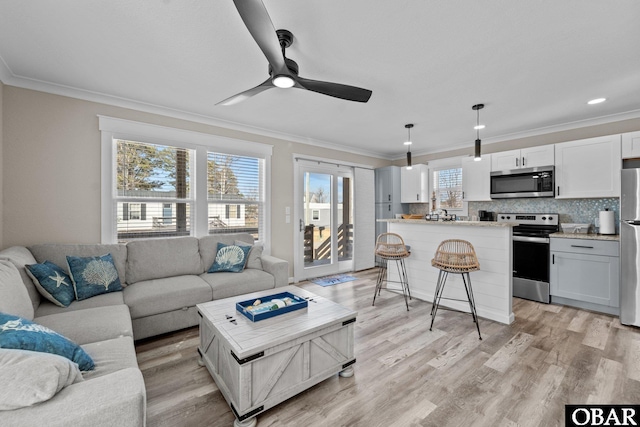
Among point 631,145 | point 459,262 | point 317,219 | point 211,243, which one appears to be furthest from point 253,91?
point 631,145

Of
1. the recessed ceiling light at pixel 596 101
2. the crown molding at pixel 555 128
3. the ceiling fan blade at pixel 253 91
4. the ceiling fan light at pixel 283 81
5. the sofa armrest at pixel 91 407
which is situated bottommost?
the sofa armrest at pixel 91 407

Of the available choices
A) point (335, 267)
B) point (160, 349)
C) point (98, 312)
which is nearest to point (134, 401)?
point (98, 312)

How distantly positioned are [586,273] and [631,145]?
5.38 feet

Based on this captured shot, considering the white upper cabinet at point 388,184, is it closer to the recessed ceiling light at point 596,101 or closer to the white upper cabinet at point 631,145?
the recessed ceiling light at point 596,101

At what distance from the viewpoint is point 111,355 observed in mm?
1583

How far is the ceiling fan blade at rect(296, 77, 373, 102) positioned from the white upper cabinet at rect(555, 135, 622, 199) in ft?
11.3

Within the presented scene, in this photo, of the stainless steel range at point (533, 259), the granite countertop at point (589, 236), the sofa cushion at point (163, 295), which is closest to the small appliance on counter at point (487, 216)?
the stainless steel range at point (533, 259)

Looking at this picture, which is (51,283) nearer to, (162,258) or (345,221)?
(162,258)

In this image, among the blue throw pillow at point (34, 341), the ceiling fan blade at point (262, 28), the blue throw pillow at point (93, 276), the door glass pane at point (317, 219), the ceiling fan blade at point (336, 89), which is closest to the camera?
the blue throw pillow at point (34, 341)

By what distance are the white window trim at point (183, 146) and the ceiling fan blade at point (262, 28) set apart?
232 cm

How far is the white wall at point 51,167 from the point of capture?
2740mm

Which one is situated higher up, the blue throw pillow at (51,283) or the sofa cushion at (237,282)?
the blue throw pillow at (51,283)

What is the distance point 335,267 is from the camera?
5414 millimetres

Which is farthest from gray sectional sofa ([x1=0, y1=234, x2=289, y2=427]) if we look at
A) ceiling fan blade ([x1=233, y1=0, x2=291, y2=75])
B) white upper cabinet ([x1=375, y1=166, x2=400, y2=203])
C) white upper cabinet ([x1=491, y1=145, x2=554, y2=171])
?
white upper cabinet ([x1=491, y1=145, x2=554, y2=171])
